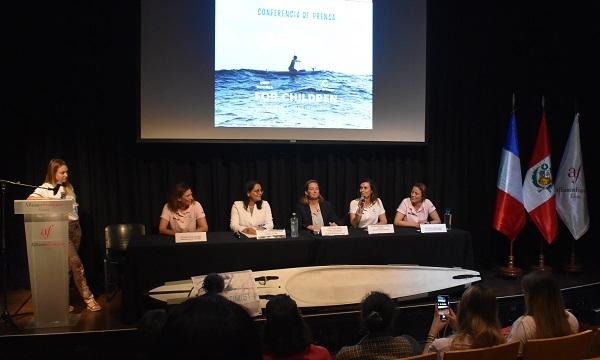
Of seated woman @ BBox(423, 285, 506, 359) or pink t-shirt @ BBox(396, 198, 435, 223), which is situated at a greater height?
pink t-shirt @ BBox(396, 198, 435, 223)

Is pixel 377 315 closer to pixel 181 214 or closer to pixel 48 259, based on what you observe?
pixel 48 259

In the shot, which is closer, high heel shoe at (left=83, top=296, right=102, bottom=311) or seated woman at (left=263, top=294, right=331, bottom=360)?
seated woman at (left=263, top=294, right=331, bottom=360)

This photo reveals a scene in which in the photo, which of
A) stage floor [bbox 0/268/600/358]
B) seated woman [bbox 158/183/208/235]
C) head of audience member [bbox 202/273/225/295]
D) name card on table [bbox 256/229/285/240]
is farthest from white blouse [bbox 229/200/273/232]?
head of audience member [bbox 202/273/225/295]

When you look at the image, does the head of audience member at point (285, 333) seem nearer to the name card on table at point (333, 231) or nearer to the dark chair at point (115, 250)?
the name card on table at point (333, 231)

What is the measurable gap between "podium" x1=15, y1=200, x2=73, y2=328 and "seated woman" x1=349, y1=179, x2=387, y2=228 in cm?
249

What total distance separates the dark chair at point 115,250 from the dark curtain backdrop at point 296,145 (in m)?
0.28

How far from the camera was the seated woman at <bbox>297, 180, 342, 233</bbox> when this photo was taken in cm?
467

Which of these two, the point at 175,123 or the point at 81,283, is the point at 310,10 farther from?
the point at 81,283

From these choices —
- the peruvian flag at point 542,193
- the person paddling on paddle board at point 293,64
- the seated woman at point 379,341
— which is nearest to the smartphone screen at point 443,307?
the seated woman at point 379,341

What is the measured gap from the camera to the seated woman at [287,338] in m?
1.90

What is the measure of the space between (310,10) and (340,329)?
3.07 meters

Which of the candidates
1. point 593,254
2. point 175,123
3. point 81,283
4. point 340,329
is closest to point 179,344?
point 340,329

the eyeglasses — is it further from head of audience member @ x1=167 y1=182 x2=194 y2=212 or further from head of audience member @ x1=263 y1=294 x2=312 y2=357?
head of audience member @ x1=263 y1=294 x2=312 y2=357

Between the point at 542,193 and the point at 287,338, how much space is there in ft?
14.4
